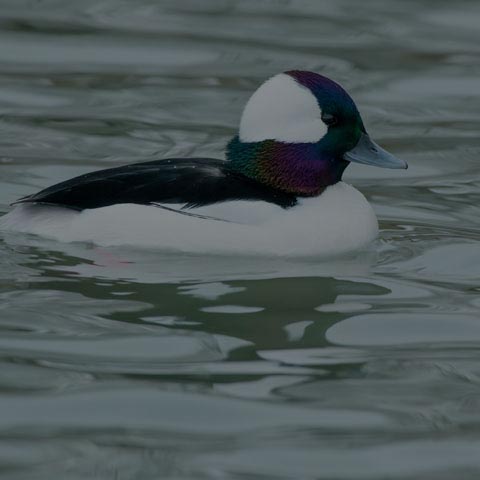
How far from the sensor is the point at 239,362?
7062 millimetres

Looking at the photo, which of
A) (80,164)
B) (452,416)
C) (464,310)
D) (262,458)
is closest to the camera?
(262,458)

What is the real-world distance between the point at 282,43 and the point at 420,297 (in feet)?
19.0

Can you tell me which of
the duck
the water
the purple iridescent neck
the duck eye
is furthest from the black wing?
the duck eye

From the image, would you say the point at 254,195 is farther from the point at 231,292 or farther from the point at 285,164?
the point at 231,292

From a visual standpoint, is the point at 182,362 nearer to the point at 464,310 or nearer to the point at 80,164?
the point at 464,310

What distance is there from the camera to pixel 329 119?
895 centimetres

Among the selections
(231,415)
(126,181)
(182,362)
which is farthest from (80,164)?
(231,415)

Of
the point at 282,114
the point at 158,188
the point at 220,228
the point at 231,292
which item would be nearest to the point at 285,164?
the point at 282,114

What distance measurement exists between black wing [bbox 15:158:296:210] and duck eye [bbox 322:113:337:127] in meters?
0.48

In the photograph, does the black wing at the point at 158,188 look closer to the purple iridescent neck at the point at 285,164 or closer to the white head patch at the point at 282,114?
the purple iridescent neck at the point at 285,164

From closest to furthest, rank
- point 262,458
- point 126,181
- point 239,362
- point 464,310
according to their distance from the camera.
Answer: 1. point 262,458
2. point 239,362
3. point 464,310
4. point 126,181

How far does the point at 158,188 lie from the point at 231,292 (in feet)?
2.45

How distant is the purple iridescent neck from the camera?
8875mm

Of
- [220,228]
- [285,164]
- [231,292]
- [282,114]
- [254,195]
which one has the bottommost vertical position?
[231,292]
